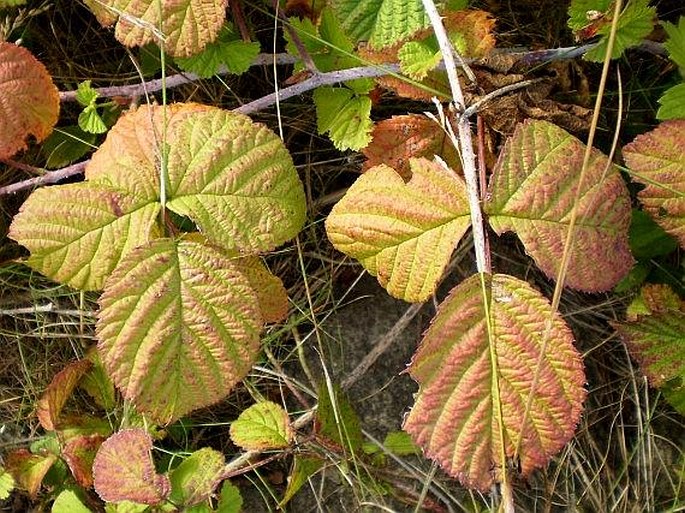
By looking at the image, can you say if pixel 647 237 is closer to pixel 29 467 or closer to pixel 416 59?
pixel 416 59

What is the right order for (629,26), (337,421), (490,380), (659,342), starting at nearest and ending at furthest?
(490,380), (629,26), (659,342), (337,421)

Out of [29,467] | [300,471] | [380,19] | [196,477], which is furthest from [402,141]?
[29,467]

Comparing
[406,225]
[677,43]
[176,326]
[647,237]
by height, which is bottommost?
[647,237]

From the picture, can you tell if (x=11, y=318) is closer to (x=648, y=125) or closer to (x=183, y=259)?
(x=183, y=259)

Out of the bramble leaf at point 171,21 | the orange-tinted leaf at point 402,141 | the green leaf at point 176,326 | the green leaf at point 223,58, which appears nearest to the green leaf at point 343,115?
the orange-tinted leaf at point 402,141

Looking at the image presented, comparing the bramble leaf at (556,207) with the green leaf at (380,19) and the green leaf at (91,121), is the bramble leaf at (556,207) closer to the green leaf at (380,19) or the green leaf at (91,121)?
the green leaf at (380,19)

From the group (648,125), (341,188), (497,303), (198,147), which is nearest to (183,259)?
(198,147)
